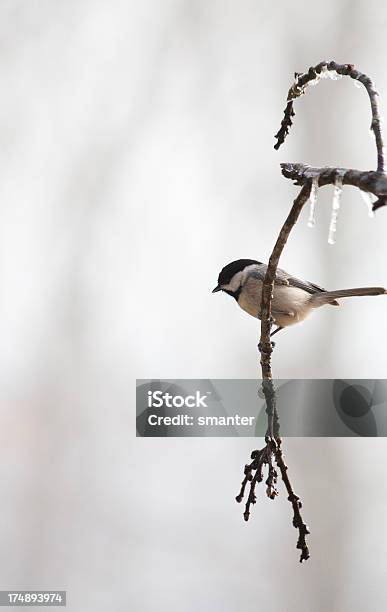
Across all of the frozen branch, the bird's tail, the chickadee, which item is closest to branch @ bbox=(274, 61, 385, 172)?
the frozen branch

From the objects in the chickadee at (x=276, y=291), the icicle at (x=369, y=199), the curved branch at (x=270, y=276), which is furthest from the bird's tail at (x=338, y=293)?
the icicle at (x=369, y=199)

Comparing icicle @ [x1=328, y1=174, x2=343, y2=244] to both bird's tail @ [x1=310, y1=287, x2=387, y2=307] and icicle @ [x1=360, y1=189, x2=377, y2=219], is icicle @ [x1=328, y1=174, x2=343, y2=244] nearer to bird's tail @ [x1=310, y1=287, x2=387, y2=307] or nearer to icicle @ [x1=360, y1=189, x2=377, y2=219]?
icicle @ [x1=360, y1=189, x2=377, y2=219]

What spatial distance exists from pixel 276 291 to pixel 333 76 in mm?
567

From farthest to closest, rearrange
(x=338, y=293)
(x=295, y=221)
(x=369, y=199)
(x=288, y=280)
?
(x=288, y=280), (x=338, y=293), (x=295, y=221), (x=369, y=199)

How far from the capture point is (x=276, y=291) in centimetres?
144

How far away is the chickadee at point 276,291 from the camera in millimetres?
1381

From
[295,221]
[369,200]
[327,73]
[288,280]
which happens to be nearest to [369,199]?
[369,200]

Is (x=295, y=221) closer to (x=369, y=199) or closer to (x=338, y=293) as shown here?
(x=369, y=199)

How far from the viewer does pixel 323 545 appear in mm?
6016

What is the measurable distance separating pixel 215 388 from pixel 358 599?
5359 millimetres

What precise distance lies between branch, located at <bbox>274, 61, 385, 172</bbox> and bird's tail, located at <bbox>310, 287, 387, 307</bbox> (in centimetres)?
20

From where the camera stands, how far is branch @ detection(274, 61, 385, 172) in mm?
774

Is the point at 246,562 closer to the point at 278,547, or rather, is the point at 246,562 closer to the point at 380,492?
the point at 278,547

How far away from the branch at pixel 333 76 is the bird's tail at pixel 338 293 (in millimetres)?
203
